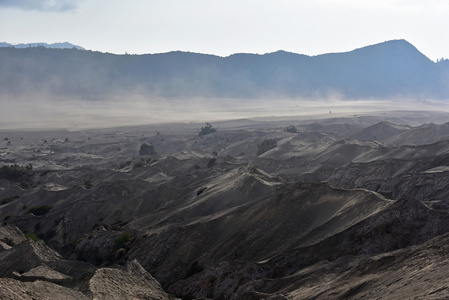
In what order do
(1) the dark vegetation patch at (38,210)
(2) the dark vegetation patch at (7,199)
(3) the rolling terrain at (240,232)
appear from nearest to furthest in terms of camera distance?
(3) the rolling terrain at (240,232) → (1) the dark vegetation patch at (38,210) → (2) the dark vegetation patch at (7,199)

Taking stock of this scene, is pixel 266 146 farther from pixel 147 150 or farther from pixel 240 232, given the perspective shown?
pixel 240 232

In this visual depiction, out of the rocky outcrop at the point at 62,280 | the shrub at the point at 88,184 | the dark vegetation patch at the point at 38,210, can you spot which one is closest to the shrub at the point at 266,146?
the shrub at the point at 88,184

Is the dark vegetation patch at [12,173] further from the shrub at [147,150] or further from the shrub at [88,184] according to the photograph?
the shrub at [147,150]

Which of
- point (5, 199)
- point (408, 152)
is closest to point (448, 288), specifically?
point (408, 152)

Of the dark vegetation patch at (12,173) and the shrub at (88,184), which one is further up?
the dark vegetation patch at (12,173)

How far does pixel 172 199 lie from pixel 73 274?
28650mm

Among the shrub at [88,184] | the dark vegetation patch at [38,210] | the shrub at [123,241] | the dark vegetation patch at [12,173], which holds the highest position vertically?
the dark vegetation patch at [12,173]

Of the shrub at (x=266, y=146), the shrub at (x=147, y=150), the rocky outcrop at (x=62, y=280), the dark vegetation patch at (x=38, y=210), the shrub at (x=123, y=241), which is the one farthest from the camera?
the shrub at (x=147, y=150)

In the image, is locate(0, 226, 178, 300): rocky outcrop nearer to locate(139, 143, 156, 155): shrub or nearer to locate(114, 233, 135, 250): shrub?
locate(114, 233, 135, 250): shrub

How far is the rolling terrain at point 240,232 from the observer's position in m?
24.2

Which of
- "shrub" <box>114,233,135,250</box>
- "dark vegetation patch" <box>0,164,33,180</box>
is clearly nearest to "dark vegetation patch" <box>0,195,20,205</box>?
"dark vegetation patch" <box>0,164,33,180</box>

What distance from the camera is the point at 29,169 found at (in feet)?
299

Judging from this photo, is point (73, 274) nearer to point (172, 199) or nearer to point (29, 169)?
point (172, 199)

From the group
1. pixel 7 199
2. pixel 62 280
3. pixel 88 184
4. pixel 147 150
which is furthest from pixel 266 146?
pixel 62 280
